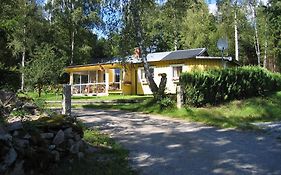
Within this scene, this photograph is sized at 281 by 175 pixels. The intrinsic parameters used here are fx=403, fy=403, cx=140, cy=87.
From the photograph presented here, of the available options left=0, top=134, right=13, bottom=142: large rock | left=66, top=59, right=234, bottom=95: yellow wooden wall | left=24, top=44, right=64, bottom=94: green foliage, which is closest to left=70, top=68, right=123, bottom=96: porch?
left=66, top=59, right=234, bottom=95: yellow wooden wall

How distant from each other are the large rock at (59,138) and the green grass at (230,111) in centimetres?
757

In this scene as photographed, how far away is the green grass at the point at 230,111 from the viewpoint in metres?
15.4

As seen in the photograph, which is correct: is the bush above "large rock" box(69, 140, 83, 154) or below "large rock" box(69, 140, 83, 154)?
above

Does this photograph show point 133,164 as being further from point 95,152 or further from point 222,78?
point 222,78

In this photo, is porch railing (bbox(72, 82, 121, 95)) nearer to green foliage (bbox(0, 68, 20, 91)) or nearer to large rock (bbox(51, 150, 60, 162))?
green foliage (bbox(0, 68, 20, 91))

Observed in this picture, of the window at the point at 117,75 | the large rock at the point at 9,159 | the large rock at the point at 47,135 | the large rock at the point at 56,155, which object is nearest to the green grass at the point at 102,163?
the large rock at the point at 56,155

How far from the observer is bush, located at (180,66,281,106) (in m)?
18.0

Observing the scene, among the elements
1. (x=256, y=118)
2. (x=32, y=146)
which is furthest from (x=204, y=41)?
(x=32, y=146)

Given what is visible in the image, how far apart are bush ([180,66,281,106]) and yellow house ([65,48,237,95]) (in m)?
6.67

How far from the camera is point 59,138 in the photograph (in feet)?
24.0

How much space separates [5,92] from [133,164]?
13.6 feet

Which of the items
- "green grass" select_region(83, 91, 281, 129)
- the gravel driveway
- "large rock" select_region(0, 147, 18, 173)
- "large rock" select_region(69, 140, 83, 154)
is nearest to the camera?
"large rock" select_region(0, 147, 18, 173)

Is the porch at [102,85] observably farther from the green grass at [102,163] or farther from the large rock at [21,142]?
the large rock at [21,142]

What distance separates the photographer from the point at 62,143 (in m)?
7.38
